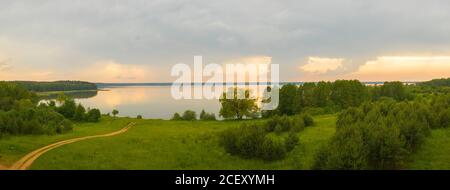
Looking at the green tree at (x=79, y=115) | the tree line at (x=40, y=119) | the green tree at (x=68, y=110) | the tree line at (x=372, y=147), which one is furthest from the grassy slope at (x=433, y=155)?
the green tree at (x=68, y=110)

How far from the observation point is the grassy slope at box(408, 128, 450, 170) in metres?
20.3

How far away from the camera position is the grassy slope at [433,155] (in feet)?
66.6

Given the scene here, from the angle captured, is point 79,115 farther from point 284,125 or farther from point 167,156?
point 167,156

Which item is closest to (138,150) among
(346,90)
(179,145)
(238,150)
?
(179,145)

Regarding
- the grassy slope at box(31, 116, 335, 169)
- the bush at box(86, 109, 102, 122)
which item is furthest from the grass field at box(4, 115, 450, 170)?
the bush at box(86, 109, 102, 122)

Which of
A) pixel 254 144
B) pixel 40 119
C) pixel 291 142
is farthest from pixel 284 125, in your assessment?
pixel 40 119

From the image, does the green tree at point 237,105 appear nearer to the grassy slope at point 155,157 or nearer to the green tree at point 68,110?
the green tree at point 68,110

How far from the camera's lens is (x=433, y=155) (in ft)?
72.8

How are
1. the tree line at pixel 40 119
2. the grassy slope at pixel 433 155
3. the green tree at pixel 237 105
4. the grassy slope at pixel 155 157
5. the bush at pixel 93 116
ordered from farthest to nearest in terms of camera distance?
the green tree at pixel 237 105
the bush at pixel 93 116
the tree line at pixel 40 119
the grassy slope at pixel 155 157
the grassy slope at pixel 433 155

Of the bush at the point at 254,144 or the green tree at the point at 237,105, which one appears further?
the green tree at the point at 237,105

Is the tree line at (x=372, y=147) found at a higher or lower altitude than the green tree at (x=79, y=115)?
higher

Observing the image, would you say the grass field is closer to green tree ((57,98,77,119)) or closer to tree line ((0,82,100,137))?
tree line ((0,82,100,137))
